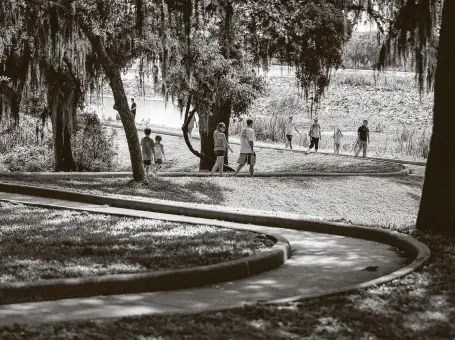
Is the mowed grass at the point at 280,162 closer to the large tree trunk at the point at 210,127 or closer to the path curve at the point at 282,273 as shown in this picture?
the large tree trunk at the point at 210,127

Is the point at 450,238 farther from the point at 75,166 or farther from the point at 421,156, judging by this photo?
the point at 421,156

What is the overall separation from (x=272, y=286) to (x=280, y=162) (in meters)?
27.3

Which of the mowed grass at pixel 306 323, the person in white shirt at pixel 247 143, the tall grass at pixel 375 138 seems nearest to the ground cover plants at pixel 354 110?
A: the tall grass at pixel 375 138

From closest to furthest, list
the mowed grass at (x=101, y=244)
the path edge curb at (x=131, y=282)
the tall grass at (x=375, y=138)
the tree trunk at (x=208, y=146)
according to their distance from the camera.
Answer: the path edge curb at (x=131, y=282)
the mowed grass at (x=101, y=244)
the tree trunk at (x=208, y=146)
the tall grass at (x=375, y=138)

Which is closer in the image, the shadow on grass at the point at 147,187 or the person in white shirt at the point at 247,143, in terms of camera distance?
the shadow on grass at the point at 147,187

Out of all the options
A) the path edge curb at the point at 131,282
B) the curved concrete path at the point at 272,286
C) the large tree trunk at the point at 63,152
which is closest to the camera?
the curved concrete path at the point at 272,286

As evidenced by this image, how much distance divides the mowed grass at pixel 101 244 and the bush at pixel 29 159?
18.2 metres

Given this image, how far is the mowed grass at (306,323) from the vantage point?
684 centimetres

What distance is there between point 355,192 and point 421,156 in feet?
50.1

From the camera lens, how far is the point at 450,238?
1279cm

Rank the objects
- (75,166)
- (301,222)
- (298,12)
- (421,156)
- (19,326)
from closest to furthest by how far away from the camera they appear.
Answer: (19,326) < (301,222) < (298,12) < (75,166) < (421,156)

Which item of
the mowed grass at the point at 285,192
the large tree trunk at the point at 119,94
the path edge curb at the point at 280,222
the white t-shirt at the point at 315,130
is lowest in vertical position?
the mowed grass at the point at 285,192

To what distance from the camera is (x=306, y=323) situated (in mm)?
7379

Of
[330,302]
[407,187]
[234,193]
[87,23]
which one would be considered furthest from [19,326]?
[407,187]
